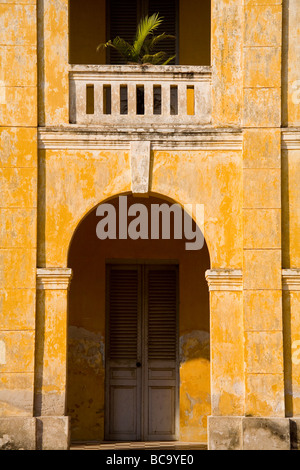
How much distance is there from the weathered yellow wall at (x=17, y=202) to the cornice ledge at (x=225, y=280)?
2270 millimetres

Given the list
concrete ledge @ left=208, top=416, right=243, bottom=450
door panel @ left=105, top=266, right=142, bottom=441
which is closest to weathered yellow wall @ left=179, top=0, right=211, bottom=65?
door panel @ left=105, top=266, right=142, bottom=441

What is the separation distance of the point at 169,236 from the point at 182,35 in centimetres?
314

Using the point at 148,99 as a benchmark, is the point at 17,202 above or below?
below

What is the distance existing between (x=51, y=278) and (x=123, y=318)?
2.71 metres

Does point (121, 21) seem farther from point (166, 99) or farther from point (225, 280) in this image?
point (225, 280)

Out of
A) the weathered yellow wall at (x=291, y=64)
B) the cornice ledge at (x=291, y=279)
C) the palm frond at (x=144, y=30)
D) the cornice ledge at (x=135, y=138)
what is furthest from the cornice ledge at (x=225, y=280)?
the palm frond at (x=144, y=30)

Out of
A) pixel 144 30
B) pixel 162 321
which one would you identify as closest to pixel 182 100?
pixel 144 30

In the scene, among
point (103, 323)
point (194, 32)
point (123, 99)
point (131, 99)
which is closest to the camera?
point (131, 99)

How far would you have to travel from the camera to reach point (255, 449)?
11.7 meters

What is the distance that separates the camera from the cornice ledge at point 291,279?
12.1 meters

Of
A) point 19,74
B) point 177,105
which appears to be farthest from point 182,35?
point 19,74

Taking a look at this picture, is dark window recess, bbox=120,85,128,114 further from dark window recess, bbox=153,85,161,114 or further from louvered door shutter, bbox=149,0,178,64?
louvered door shutter, bbox=149,0,178,64

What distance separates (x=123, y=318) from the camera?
47.8ft

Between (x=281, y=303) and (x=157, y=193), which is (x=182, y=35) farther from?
(x=281, y=303)
